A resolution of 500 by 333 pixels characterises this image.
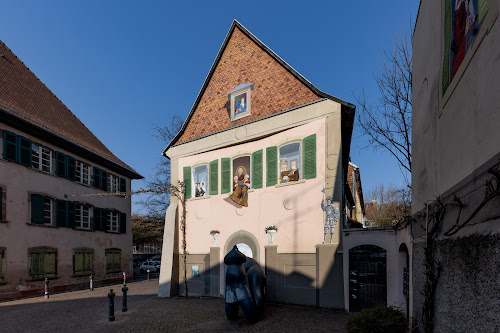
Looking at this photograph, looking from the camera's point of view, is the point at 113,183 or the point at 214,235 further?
the point at 113,183

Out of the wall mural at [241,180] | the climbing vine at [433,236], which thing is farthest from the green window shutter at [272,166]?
the climbing vine at [433,236]

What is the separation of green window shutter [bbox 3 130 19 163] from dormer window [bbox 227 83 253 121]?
10.3 meters

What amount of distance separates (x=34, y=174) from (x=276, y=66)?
1316cm

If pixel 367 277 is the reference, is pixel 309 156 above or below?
above

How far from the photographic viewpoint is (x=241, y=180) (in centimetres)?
1343

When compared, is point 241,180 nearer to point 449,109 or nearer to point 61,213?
point 449,109

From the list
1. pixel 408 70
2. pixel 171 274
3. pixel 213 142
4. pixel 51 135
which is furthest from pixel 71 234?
pixel 408 70

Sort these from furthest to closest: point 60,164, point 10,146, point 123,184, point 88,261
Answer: point 123,184, point 88,261, point 60,164, point 10,146

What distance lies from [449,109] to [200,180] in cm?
1198

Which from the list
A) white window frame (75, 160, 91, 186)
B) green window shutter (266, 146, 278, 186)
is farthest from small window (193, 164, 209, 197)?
white window frame (75, 160, 91, 186)

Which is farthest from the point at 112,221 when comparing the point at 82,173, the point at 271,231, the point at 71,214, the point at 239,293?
the point at 239,293

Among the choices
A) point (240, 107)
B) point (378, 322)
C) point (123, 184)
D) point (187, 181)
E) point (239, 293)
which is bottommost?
point (239, 293)

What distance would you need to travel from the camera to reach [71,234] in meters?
18.5

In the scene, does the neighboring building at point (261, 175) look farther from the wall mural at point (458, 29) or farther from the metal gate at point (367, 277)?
the wall mural at point (458, 29)
